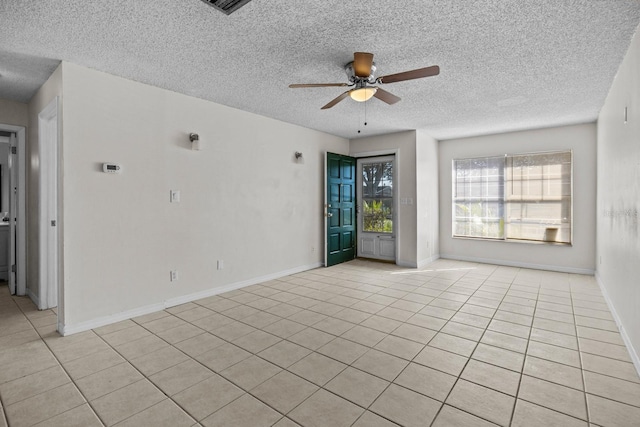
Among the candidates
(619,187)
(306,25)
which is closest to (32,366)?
(306,25)

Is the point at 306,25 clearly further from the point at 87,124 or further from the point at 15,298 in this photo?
the point at 15,298

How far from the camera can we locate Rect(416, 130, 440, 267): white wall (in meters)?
6.05

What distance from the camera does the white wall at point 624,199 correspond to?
8.23 ft

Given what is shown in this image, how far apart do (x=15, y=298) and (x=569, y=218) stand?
27.6 feet

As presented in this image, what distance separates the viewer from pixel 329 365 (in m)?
2.46

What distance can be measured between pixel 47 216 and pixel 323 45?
368 centimetres

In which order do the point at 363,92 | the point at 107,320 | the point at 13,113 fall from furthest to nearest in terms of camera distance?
the point at 13,113, the point at 107,320, the point at 363,92

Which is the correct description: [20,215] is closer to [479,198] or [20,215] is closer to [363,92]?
[363,92]

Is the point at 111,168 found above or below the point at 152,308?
above

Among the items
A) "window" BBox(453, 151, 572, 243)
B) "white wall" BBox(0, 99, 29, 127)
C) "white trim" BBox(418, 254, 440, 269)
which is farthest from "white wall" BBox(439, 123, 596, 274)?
"white wall" BBox(0, 99, 29, 127)

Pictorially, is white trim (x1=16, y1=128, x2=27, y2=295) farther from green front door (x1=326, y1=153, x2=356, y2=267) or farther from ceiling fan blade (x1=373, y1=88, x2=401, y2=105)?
ceiling fan blade (x1=373, y1=88, x2=401, y2=105)

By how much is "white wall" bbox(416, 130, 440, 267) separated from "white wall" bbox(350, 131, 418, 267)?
0.25 feet

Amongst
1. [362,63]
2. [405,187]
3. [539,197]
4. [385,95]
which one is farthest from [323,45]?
[539,197]

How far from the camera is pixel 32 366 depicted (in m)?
2.46
